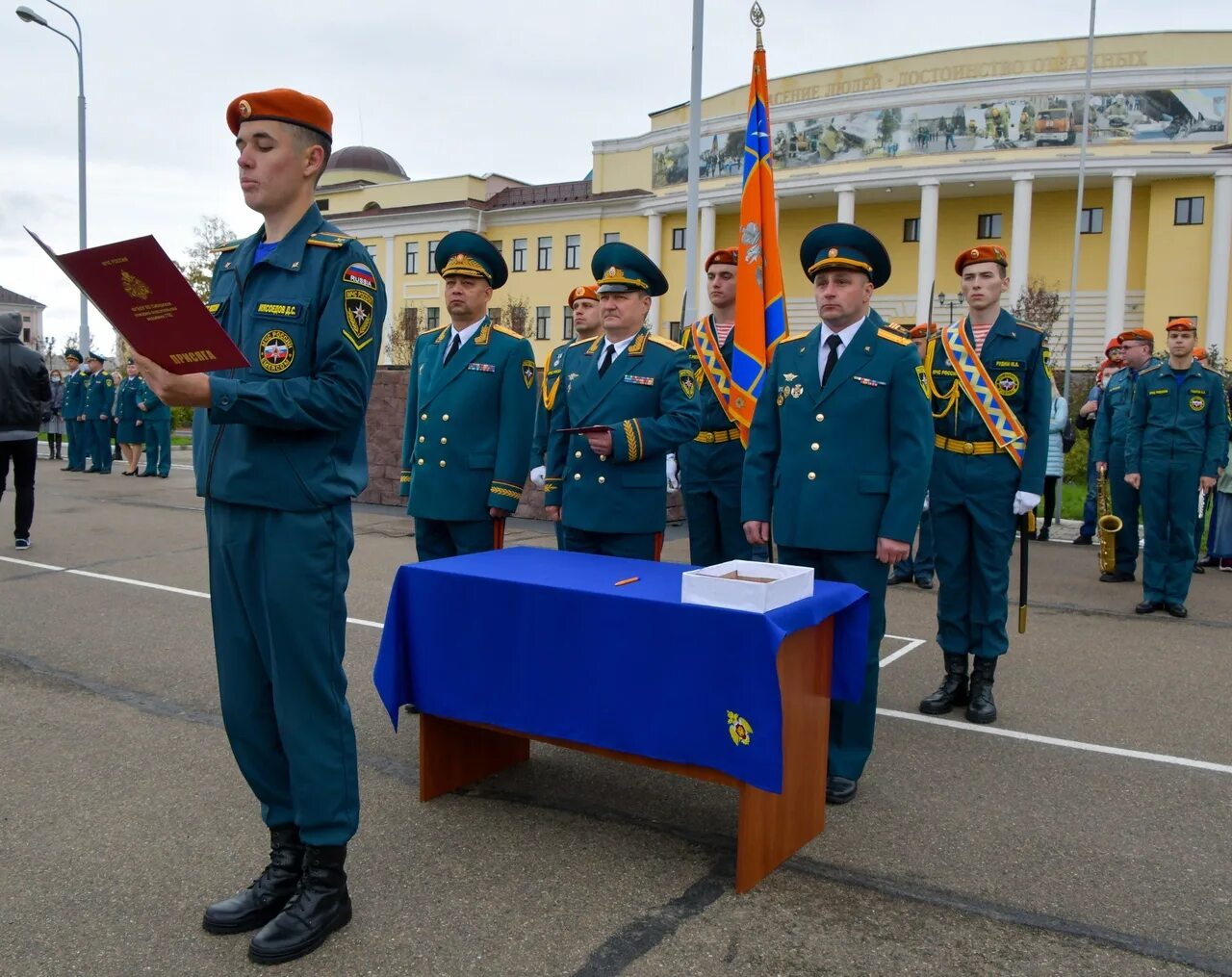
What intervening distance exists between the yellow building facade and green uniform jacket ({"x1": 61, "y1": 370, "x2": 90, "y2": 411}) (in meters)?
28.9

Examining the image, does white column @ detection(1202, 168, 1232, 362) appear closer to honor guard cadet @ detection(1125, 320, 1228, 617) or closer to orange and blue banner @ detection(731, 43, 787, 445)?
honor guard cadet @ detection(1125, 320, 1228, 617)

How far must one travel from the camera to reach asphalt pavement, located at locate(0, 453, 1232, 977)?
3068 millimetres

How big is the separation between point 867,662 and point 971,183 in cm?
4783

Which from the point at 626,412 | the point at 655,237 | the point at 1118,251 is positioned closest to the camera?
the point at 626,412

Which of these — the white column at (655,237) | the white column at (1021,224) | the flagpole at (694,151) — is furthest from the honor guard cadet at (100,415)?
the white column at (655,237)

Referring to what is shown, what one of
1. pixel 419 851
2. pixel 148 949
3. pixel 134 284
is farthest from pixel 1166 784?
pixel 134 284

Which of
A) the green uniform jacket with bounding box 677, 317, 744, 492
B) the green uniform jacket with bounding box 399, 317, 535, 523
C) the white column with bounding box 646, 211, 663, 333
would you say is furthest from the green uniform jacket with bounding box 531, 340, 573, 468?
the white column with bounding box 646, 211, 663, 333

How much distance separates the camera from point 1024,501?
541 centimetres

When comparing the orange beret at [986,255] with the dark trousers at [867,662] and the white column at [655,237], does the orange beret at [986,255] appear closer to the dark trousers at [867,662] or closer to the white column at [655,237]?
the dark trousers at [867,662]

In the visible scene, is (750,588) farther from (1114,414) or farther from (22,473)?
(22,473)

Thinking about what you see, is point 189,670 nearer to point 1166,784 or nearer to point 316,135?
point 316,135

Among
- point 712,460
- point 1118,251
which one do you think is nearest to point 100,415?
point 712,460

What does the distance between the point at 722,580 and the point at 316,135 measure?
5.51ft

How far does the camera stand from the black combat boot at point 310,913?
9.72 feet
